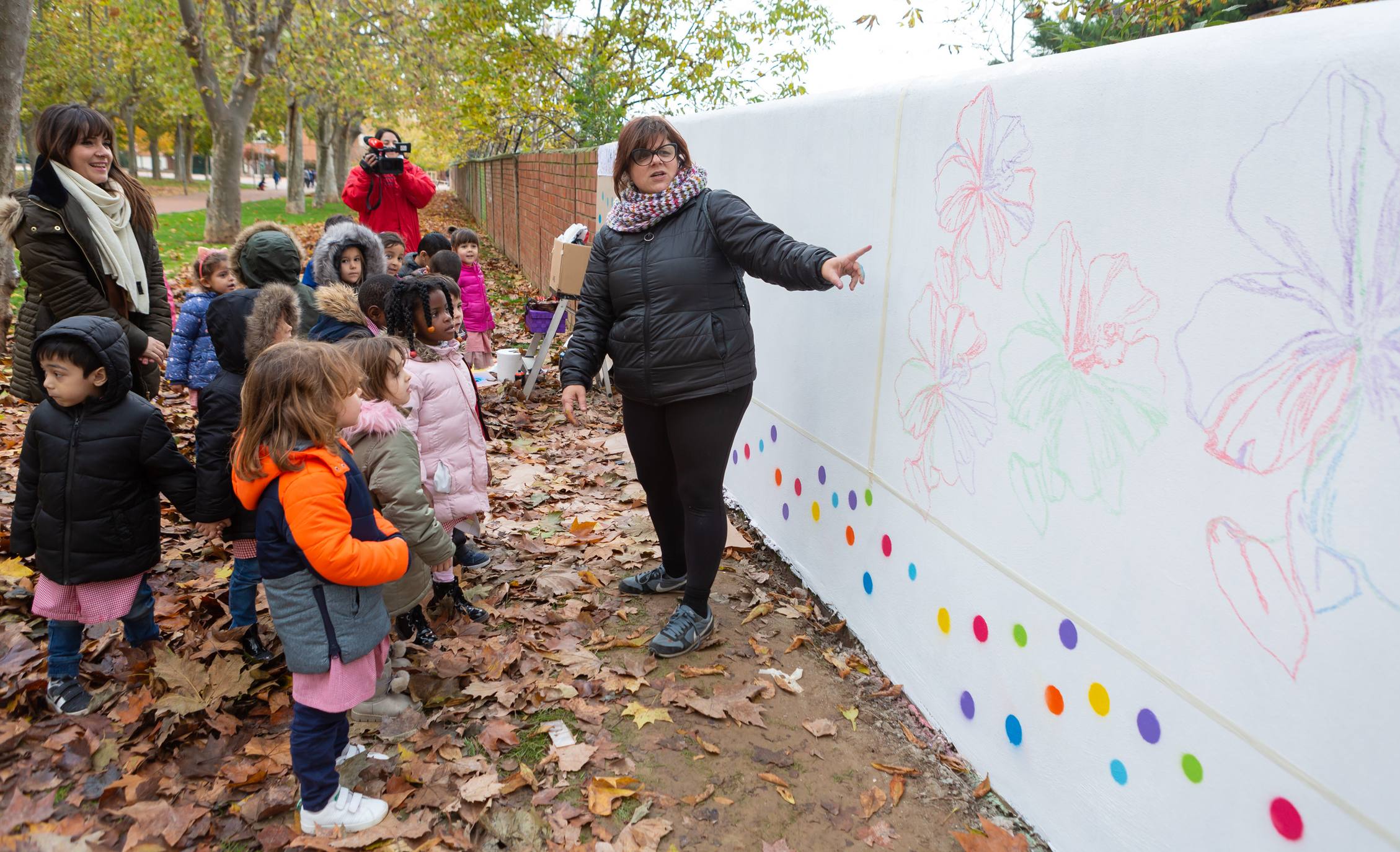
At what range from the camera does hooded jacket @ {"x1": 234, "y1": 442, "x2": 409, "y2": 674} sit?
2471 millimetres

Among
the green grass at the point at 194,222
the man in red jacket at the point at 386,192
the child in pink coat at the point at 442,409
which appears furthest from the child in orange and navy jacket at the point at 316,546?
the green grass at the point at 194,222

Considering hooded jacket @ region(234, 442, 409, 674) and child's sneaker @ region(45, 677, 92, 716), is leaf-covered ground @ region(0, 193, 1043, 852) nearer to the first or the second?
child's sneaker @ region(45, 677, 92, 716)

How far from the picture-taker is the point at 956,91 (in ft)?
9.49

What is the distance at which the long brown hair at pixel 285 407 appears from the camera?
250 centimetres

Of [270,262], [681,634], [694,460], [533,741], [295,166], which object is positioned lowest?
[533,741]

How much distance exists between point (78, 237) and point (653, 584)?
307 cm

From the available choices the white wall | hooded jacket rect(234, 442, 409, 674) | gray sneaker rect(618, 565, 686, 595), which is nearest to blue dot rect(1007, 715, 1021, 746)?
the white wall

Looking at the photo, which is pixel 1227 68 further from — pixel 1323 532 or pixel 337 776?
pixel 337 776

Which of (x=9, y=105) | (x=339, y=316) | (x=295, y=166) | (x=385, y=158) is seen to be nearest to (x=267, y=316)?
(x=339, y=316)

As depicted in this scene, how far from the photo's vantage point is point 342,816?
8.62ft

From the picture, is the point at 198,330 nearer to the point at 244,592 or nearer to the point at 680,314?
the point at 244,592

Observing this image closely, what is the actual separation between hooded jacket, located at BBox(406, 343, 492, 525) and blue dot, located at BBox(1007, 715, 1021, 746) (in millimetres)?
2355

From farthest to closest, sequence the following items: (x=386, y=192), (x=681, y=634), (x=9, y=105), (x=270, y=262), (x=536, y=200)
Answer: (x=536, y=200)
(x=386, y=192)
(x=9, y=105)
(x=270, y=262)
(x=681, y=634)

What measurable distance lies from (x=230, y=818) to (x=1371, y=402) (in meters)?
3.16
